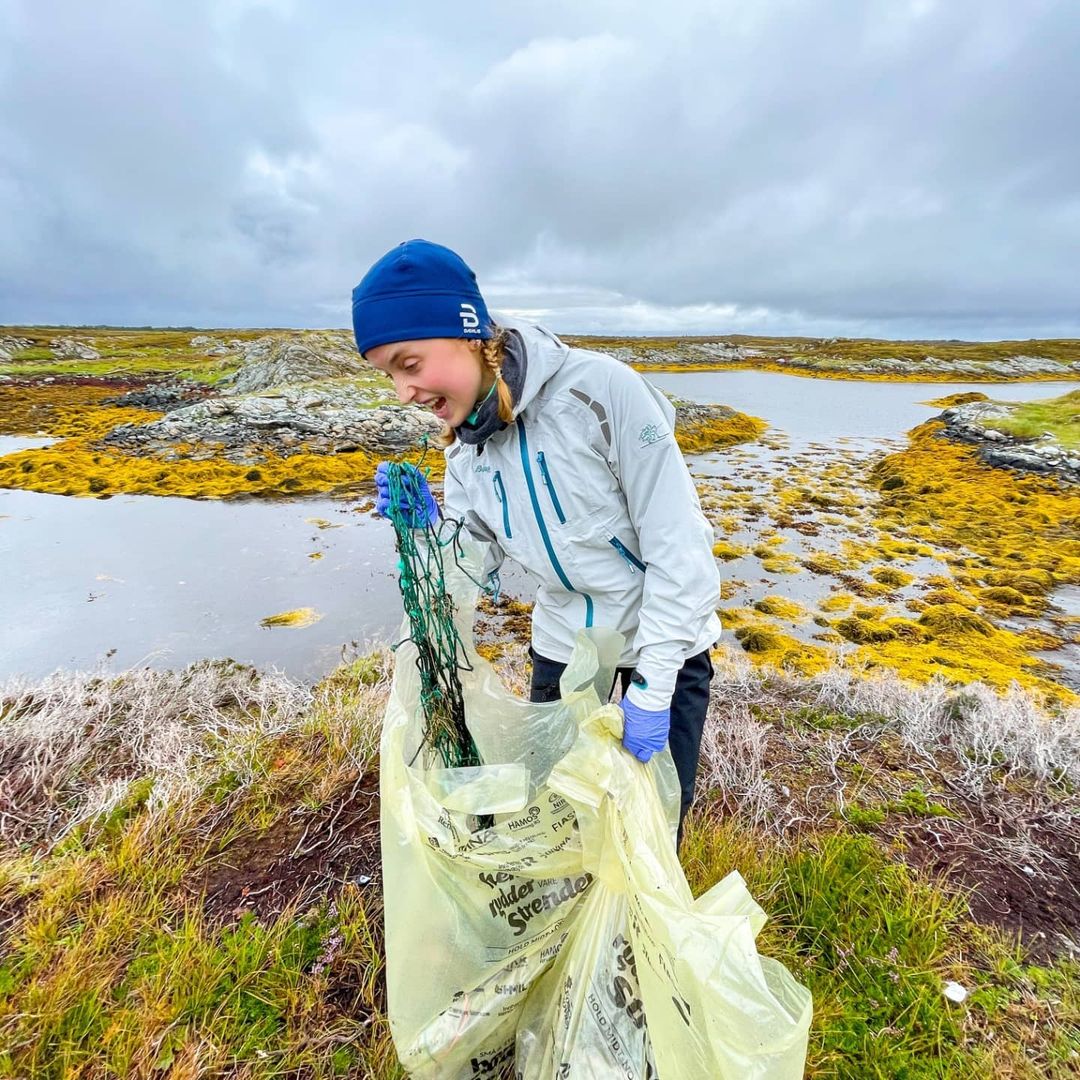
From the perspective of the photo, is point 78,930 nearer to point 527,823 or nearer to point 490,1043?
point 490,1043

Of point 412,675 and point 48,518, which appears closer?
point 412,675

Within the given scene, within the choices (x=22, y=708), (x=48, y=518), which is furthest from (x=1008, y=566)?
(x=48, y=518)

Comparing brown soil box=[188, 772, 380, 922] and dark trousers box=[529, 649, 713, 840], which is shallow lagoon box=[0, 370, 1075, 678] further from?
dark trousers box=[529, 649, 713, 840]

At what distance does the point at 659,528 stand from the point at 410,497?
699 mm

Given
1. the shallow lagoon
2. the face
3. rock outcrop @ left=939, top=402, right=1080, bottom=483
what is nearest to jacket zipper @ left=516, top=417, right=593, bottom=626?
the face

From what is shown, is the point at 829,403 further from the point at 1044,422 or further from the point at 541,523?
the point at 541,523

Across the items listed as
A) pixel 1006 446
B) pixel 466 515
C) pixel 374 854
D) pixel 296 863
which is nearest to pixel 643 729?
pixel 466 515

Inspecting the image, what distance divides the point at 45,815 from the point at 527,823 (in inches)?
97.5

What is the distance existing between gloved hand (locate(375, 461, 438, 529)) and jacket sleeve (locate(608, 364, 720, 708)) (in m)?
0.56

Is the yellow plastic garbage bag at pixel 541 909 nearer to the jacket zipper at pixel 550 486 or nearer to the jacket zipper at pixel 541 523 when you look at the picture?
the jacket zipper at pixel 541 523

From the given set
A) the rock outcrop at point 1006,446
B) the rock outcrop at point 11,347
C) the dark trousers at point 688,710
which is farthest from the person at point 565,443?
the rock outcrop at point 11,347

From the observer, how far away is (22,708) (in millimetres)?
3416

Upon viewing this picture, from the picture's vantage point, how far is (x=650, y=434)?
1.39m

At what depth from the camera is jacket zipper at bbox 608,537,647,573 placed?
5.13 ft
